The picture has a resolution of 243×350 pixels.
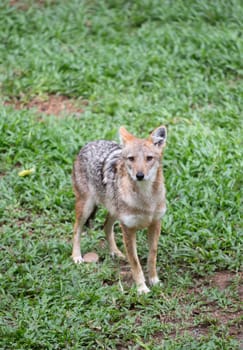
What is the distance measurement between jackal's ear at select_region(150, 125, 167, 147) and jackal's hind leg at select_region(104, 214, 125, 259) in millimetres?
1179

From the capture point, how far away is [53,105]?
11609 millimetres

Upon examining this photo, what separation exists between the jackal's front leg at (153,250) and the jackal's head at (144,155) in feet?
1.81

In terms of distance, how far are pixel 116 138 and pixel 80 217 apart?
2036 mm

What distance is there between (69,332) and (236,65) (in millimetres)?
6280

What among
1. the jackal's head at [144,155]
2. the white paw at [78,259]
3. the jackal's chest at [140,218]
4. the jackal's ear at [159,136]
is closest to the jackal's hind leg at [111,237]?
the white paw at [78,259]

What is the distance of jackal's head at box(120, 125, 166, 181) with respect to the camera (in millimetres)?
7574

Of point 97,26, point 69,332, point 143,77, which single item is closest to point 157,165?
point 69,332

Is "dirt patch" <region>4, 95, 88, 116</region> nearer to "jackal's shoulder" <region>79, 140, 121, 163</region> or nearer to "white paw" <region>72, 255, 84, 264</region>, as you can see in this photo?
"jackal's shoulder" <region>79, 140, 121, 163</region>

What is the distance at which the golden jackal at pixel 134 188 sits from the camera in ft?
25.2

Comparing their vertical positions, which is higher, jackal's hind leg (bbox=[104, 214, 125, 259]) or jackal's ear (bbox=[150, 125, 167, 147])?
jackal's ear (bbox=[150, 125, 167, 147])

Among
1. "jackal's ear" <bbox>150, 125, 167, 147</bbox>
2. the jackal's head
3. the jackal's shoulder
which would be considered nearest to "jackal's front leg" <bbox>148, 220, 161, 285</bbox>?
the jackal's head

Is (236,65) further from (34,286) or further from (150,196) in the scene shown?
(34,286)

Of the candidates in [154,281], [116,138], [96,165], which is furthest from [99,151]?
[116,138]

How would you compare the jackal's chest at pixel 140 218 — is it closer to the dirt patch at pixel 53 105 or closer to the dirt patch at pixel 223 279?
the dirt patch at pixel 223 279
